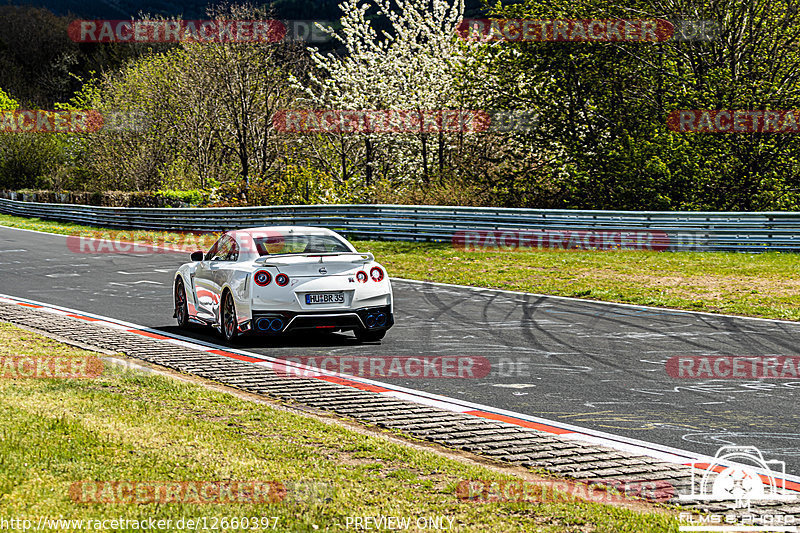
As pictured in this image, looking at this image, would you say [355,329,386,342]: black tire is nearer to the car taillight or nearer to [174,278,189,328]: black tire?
the car taillight

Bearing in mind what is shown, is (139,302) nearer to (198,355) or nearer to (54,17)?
(198,355)

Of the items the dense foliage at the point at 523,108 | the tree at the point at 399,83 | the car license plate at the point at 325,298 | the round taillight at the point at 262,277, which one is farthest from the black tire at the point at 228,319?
the tree at the point at 399,83

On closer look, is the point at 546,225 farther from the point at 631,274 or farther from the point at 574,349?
the point at 574,349

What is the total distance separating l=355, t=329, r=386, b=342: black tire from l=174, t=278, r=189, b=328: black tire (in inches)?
106

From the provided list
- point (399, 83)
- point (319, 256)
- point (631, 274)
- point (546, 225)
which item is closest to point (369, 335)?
point (319, 256)

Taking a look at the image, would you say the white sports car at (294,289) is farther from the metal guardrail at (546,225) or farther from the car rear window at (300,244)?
the metal guardrail at (546,225)

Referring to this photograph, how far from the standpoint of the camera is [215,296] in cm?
1174

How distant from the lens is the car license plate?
10.9 m

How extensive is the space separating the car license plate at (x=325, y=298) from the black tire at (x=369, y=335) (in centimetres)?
62

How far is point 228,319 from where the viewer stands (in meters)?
11.4

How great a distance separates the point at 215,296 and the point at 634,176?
1957cm

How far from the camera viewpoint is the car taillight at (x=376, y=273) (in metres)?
11.2

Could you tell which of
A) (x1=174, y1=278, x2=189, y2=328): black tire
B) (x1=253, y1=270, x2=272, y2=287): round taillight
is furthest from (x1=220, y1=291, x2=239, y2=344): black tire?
(x1=174, y1=278, x2=189, y2=328): black tire

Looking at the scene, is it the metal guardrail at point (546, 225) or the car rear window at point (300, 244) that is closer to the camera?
the car rear window at point (300, 244)
